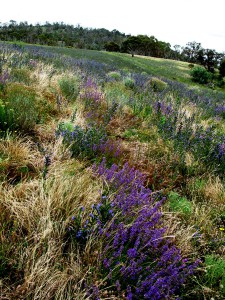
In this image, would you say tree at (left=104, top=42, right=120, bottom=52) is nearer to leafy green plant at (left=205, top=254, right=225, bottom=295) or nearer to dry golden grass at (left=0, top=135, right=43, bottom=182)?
dry golden grass at (left=0, top=135, right=43, bottom=182)

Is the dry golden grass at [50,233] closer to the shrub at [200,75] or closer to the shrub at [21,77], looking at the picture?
the shrub at [21,77]

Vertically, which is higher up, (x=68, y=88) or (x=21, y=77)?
(x=21, y=77)

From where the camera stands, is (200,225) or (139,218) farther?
(200,225)

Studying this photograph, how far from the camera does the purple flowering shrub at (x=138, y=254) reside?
5.78ft

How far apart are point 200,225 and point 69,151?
1870mm

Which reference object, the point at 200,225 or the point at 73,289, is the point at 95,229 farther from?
the point at 200,225

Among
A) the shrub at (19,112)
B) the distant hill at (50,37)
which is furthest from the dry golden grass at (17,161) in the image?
the distant hill at (50,37)

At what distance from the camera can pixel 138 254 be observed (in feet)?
6.50

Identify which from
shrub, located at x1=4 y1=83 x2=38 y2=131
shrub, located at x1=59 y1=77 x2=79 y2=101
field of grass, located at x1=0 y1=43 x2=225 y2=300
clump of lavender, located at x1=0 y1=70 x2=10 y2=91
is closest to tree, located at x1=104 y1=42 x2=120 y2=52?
shrub, located at x1=59 y1=77 x2=79 y2=101

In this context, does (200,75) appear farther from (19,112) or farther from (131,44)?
(131,44)

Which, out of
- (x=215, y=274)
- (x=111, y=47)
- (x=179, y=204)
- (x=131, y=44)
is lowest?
(x=215, y=274)

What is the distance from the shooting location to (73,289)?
176 centimetres

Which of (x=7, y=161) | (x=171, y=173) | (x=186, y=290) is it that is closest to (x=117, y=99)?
(x=171, y=173)

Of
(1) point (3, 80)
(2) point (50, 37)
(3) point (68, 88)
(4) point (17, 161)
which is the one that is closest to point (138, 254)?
(4) point (17, 161)
